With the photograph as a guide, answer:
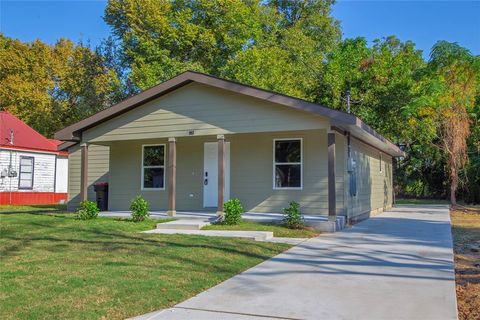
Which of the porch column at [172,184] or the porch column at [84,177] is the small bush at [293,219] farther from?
the porch column at [84,177]

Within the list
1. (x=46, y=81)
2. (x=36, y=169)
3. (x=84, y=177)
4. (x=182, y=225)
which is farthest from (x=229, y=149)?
(x=46, y=81)

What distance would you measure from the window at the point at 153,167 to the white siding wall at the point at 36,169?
9.66 metres

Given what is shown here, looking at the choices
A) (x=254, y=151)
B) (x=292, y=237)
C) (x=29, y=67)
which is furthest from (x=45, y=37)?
(x=292, y=237)

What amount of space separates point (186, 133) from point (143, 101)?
1.66 meters

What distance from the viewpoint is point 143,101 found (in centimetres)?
1269

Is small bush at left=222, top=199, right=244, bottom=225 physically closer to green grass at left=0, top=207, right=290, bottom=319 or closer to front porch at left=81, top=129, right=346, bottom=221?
front porch at left=81, top=129, right=346, bottom=221

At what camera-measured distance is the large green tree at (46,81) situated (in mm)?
28406

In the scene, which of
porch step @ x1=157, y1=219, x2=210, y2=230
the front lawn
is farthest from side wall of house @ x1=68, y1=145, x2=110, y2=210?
the front lawn

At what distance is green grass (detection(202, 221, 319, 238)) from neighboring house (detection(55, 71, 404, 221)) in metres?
0.89

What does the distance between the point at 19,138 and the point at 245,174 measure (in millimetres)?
14054

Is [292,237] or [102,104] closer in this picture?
[292,237]

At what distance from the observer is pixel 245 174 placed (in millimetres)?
12797

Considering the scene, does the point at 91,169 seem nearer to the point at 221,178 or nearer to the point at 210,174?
the point at 210,174

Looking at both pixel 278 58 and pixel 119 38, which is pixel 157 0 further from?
pixel 278 58
